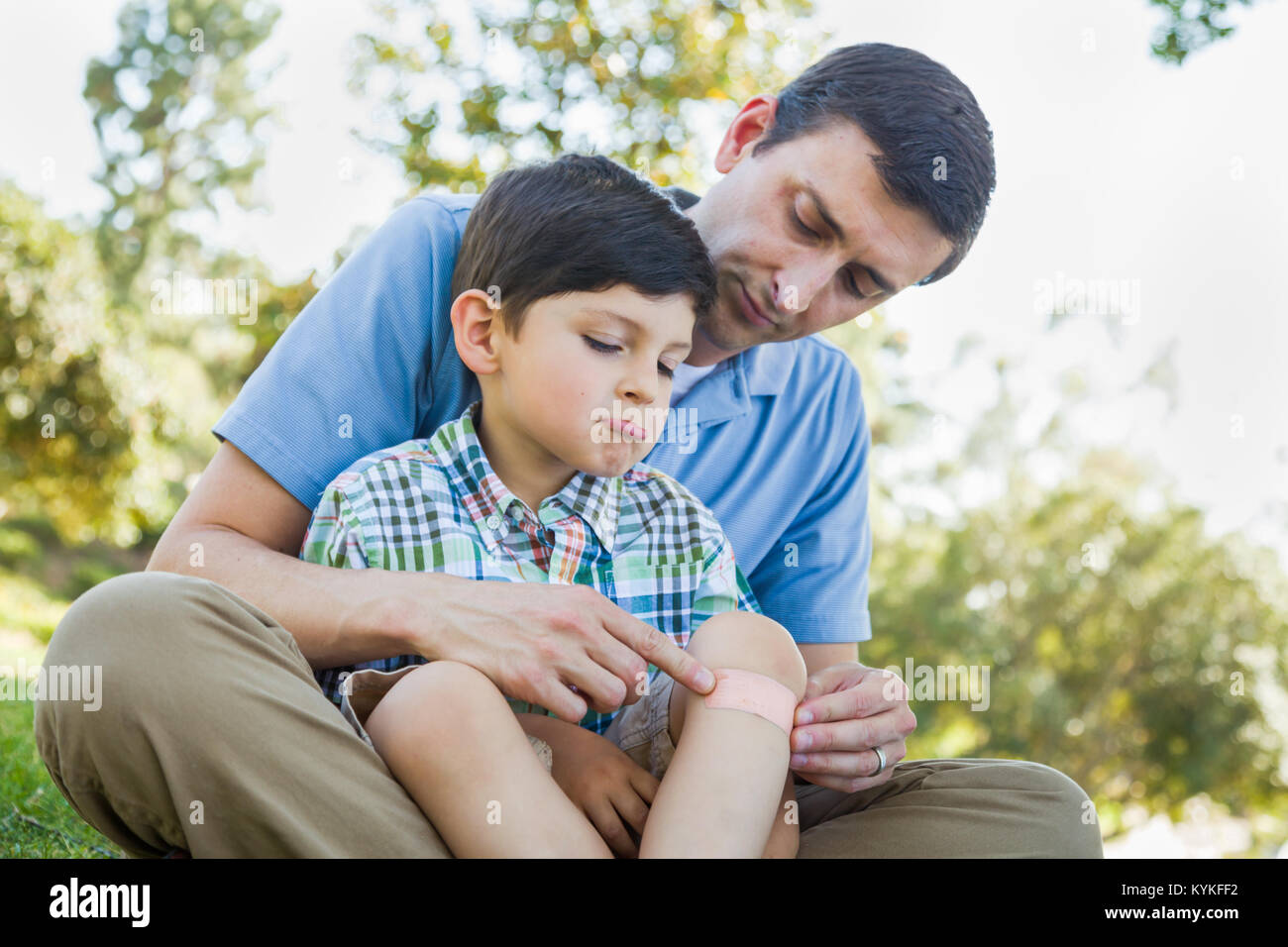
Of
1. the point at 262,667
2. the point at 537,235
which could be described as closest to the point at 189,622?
the point at 262,667

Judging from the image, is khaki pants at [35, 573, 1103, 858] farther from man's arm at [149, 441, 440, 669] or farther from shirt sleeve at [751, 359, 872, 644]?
shirt sleeve at [751, 359, 872, 644]

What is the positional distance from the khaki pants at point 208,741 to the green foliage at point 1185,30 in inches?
194

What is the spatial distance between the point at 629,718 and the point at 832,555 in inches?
36.5

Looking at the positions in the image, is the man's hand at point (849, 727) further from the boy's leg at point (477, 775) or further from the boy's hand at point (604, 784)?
the boy's leg at point (477, 775)

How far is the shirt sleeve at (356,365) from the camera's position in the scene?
78.4 inches

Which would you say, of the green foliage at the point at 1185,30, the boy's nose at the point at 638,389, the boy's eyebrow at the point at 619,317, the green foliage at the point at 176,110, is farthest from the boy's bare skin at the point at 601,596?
the green foliage at the point at 176,110

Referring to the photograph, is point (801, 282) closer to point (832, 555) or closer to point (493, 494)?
point (832, 555)

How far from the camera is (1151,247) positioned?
28.3 feet

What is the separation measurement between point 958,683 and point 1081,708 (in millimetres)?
1011

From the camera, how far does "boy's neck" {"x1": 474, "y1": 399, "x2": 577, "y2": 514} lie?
196 cm

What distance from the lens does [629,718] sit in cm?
182

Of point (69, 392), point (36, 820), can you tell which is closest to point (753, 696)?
point (36, 820)

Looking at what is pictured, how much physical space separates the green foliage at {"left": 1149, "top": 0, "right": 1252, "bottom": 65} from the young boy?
3.92 meters
